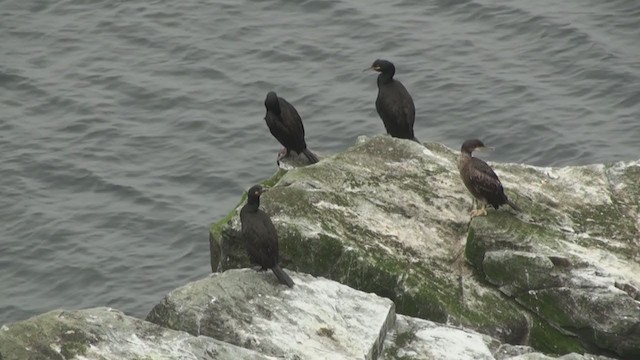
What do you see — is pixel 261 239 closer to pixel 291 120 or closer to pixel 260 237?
pixel 260 237

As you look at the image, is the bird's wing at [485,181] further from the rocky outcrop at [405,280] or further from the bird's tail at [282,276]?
the bird's tail at [282,276]

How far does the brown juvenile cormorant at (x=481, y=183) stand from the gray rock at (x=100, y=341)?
350 centimetres

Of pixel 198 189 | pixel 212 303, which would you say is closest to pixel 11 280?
pixel 198 189

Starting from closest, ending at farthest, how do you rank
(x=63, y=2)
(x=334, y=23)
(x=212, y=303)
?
(x=212, y=303), (x=334, y=23), (x=63, y=2)

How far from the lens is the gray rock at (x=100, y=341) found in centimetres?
1008

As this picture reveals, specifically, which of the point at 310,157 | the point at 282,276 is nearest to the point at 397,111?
the point at 310,157

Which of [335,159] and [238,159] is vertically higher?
[335,159]

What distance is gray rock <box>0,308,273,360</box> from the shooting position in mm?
10078

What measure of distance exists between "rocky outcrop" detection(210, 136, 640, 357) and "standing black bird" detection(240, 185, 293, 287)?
55 centimetres

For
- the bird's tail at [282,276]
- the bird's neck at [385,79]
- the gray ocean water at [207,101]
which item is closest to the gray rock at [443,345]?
the bird's tail at [282,276]

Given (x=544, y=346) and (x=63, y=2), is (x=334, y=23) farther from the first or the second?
(x=544, y=346)

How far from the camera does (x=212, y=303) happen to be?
36.9 feet

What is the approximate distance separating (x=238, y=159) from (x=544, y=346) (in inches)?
462

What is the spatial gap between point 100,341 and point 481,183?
446 centimetres
